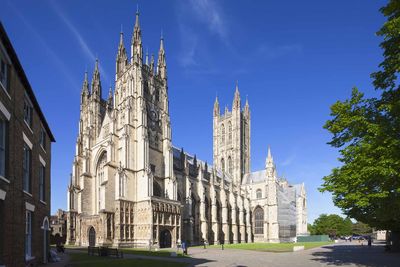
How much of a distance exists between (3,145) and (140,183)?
125ft

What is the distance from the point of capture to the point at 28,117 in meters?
17.1

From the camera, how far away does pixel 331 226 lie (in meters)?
121

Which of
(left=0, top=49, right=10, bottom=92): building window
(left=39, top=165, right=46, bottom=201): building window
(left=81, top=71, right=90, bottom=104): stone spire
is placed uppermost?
(left=81, top=71, right=90, bottom=104): stone spire

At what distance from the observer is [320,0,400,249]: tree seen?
15930 mm

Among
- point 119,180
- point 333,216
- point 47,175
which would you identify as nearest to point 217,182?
point 119,180

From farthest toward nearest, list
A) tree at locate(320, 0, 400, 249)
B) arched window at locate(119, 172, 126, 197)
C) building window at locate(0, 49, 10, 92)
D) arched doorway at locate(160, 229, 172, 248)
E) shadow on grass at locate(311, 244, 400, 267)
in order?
1. arched doorway at locate(160, 229, 172, 248)
2. arched window at locate(119, 172, 126, 197)
3. shadow on grass at locate(311, 244, 400, 267)
4. tree at locate(320, 0, 400, 249)
5. building window at locate(0, 49, 10, 92)

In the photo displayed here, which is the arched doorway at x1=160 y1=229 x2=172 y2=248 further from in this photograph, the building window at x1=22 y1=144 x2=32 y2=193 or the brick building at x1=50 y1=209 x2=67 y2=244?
the building window at x1=22 y1=144 x2=32 y2=193

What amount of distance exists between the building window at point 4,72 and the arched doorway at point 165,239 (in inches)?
1599

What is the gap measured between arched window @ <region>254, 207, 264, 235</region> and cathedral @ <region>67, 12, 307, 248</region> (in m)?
2.23

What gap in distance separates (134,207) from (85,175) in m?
11.2

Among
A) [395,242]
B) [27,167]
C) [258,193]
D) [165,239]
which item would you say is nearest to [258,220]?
[258,193]

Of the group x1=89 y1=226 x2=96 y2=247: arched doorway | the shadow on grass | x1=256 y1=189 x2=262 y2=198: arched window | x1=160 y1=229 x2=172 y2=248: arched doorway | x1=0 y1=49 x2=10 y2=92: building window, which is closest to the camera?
x1=0 y1=49 x2=10 y2=92: building window

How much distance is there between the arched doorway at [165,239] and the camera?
50244 millimetres

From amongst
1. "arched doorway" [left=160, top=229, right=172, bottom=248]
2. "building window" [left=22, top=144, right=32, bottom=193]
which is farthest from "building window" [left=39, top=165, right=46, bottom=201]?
"arched doorway" [left=160, top=229, right=172, bottom=248]
